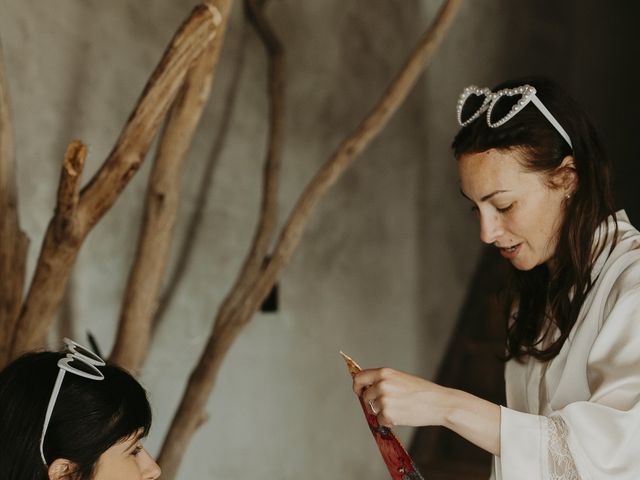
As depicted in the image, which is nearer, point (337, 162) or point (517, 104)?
point (517, 104)

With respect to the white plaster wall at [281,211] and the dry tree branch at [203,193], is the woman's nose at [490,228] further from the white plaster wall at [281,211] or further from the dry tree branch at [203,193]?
the dry tree branch at [203,193]

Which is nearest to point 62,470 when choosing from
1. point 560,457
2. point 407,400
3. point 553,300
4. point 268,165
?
point 407,400

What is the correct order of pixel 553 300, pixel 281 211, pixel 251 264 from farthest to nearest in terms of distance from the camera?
pixel 281 211 → pixel 251 264 → pixel 553 300

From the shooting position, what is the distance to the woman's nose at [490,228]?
1.61 metres

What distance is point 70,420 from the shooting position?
152 cm

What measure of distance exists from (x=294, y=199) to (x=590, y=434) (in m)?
2.17

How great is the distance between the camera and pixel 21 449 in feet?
4.83

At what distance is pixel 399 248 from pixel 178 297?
1.33 metres

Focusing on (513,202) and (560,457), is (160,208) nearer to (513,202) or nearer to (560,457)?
(513,202)

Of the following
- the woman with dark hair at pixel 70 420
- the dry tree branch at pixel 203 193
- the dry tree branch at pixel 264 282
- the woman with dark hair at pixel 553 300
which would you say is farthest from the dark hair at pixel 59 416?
the dry tree branch at pixel 203 193

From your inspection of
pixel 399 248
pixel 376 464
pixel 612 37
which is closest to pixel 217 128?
pixel 399 248

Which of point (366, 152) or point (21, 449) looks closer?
point (21, 449)

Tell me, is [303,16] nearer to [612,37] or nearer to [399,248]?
[399,248]

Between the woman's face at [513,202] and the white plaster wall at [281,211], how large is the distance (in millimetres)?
1431
